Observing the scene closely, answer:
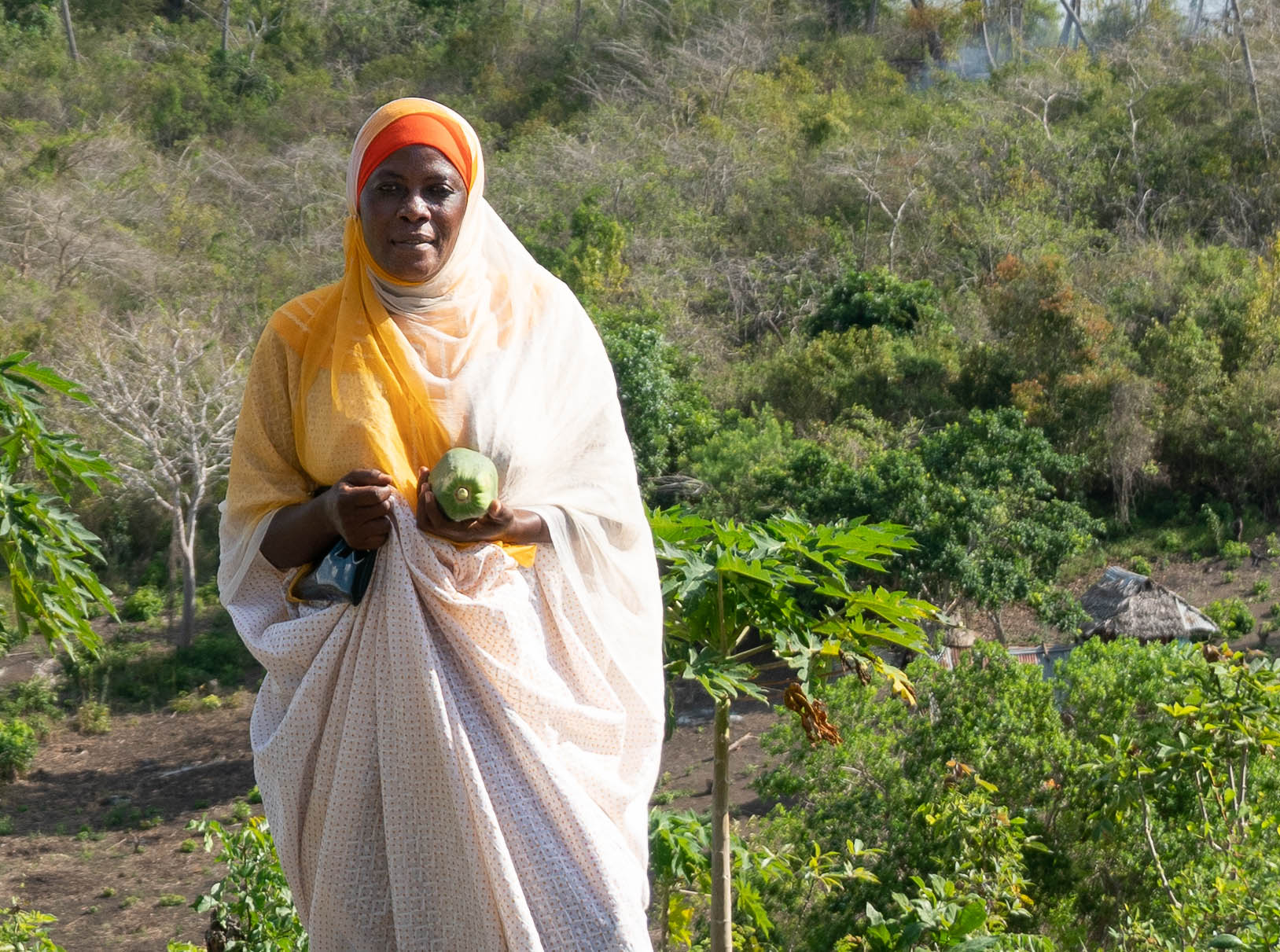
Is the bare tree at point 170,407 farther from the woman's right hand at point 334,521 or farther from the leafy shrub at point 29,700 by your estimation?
the woman's right hand at point 334,521

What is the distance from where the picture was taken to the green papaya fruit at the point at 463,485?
1.77m

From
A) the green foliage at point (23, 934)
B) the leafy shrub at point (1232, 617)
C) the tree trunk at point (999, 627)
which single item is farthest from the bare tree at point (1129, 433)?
the green foliage at point (23, 934)

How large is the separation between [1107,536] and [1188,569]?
0.99 m

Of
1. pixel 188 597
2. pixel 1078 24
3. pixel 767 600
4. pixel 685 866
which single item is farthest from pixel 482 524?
pixel 1078 24

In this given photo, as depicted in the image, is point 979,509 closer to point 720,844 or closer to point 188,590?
point 188,590

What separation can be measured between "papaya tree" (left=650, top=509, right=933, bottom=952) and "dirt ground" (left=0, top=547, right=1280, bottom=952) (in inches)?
291

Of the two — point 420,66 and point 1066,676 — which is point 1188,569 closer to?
point 1066,676

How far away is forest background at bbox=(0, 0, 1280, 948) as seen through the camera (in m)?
14.4

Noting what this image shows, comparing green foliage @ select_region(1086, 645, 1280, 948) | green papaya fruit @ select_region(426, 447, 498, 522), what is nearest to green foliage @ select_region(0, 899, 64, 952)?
green papaya fruit @ select_region(426, 447, 498, 522)

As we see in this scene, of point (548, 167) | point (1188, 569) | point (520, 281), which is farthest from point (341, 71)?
point (520, 281)

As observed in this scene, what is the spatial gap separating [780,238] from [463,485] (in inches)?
729

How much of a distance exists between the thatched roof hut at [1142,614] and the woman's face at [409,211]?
11.6 m

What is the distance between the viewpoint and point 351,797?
73.5 inches

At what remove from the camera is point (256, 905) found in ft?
9.83
